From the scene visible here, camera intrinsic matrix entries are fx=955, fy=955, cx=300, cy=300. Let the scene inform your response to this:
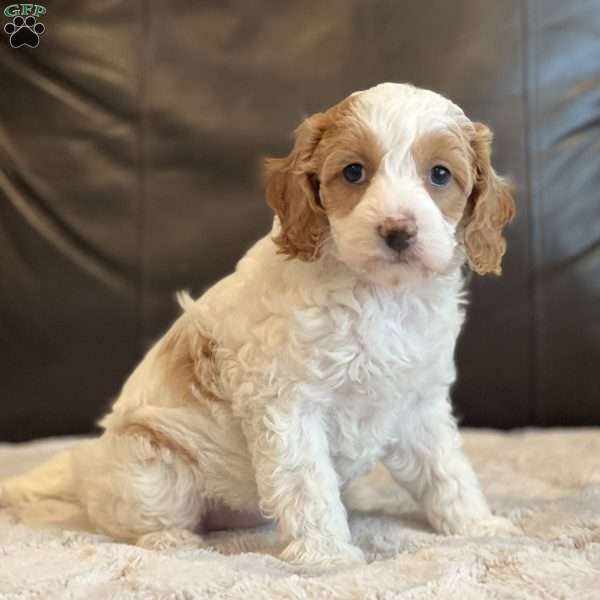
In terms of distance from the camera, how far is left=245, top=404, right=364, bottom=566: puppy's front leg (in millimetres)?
2086

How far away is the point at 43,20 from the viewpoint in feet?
10.3

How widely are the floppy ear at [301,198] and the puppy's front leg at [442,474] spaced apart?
559 millimetres

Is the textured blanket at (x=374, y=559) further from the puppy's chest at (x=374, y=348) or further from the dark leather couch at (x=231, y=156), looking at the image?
the dark leather couch at (x=231, y=156)

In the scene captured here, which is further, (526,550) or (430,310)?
(430,310)

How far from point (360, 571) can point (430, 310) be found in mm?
610

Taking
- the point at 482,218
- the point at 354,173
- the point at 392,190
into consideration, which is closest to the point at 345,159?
the point at 354,173

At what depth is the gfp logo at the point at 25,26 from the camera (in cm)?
313

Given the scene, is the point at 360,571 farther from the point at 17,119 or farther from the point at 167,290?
the point at 17,119

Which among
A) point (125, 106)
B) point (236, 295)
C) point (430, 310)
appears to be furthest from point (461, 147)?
point (125, 106)

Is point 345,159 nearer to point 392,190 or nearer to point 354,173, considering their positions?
point 354,173

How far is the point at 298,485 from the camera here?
6.89 ft

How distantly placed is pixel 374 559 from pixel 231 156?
4.83 ft

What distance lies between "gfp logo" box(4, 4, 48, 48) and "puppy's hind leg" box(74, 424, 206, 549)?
1499 millimetres

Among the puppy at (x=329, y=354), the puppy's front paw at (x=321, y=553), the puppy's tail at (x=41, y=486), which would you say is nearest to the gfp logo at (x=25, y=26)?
the puppy at (x=329, y=354)
